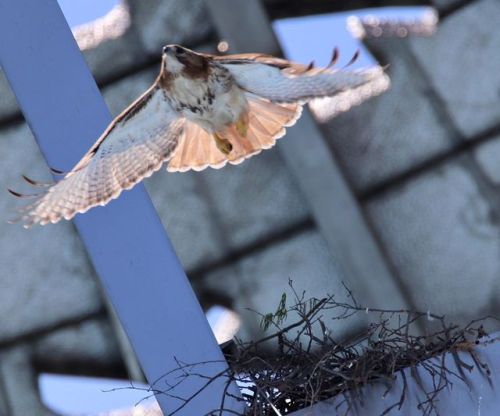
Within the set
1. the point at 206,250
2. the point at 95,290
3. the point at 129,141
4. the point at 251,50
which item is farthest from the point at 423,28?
the point at 129,141

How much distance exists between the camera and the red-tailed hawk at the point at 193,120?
306 centimetres

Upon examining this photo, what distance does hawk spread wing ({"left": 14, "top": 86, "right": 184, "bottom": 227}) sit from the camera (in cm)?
302

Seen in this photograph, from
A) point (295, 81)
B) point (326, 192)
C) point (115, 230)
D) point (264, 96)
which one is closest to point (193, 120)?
A: point (264, 96)

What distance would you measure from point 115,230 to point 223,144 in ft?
1.93

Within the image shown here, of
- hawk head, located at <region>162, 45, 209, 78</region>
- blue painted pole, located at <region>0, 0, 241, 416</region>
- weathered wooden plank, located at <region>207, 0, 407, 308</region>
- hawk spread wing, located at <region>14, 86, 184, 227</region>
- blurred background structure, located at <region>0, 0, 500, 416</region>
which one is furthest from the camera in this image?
blurred background structure, located at <region>0, 0, 500, 416</region>

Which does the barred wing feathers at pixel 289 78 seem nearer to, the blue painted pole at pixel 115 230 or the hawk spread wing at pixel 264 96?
the hawk spread wing at pixel 264 96

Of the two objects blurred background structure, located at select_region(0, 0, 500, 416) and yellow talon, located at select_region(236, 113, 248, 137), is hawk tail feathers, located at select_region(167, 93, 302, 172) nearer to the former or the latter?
yellow talon, located at select_region(236, 113, 248, 137)

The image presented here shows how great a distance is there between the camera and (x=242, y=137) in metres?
3.41

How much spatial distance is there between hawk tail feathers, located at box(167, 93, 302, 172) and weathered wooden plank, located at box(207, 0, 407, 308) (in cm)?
113

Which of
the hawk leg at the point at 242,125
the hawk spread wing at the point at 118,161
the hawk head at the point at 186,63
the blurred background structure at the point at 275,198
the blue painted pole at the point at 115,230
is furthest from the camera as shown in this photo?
the blurred background structure at the point at 275,198

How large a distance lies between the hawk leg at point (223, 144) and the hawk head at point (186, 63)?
178 millimetres

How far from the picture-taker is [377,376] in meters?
2.61

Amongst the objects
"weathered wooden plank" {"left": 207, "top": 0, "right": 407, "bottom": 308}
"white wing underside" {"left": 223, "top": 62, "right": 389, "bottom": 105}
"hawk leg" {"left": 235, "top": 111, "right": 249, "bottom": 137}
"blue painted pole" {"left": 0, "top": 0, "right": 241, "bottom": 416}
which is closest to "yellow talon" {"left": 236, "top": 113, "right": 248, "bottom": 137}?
"hawk leg" {"left": 235, "top": 111, "right": 249, "bottom": 137}

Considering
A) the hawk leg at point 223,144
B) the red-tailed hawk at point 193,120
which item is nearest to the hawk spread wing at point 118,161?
the red-tailed hawk at point 193,120
